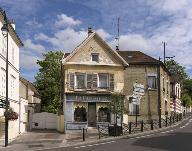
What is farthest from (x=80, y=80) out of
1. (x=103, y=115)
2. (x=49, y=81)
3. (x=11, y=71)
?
(x=49, y=81)

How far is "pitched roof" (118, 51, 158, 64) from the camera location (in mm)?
49250

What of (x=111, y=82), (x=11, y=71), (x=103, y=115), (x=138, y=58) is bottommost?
(x=103, y=115)

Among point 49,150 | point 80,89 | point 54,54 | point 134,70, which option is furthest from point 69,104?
point 54,54

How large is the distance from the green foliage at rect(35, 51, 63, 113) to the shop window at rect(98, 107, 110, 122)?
25783 mm

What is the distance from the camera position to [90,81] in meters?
42.9

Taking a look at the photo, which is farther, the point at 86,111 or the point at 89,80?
the point at 89,80

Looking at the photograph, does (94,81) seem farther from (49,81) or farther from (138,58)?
(49,81)

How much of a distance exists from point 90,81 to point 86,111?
113 inches

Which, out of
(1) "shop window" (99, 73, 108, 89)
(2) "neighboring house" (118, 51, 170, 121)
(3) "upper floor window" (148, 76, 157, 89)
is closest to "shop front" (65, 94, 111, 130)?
(1) "shop window" (99, 73, 108, 89)

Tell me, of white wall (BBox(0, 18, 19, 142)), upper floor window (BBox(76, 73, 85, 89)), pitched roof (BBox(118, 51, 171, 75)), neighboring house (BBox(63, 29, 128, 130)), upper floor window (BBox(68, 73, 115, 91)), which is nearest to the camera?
white wall (BBox(0, 18, 19, 142))

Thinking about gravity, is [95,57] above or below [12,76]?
above

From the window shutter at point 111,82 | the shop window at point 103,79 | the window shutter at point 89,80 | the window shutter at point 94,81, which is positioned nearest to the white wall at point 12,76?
the window shutter at point 89,80

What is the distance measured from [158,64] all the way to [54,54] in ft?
100

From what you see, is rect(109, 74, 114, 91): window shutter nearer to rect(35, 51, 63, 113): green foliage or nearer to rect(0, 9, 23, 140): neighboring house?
rect(0, 9, 23, 140): neighboring house
